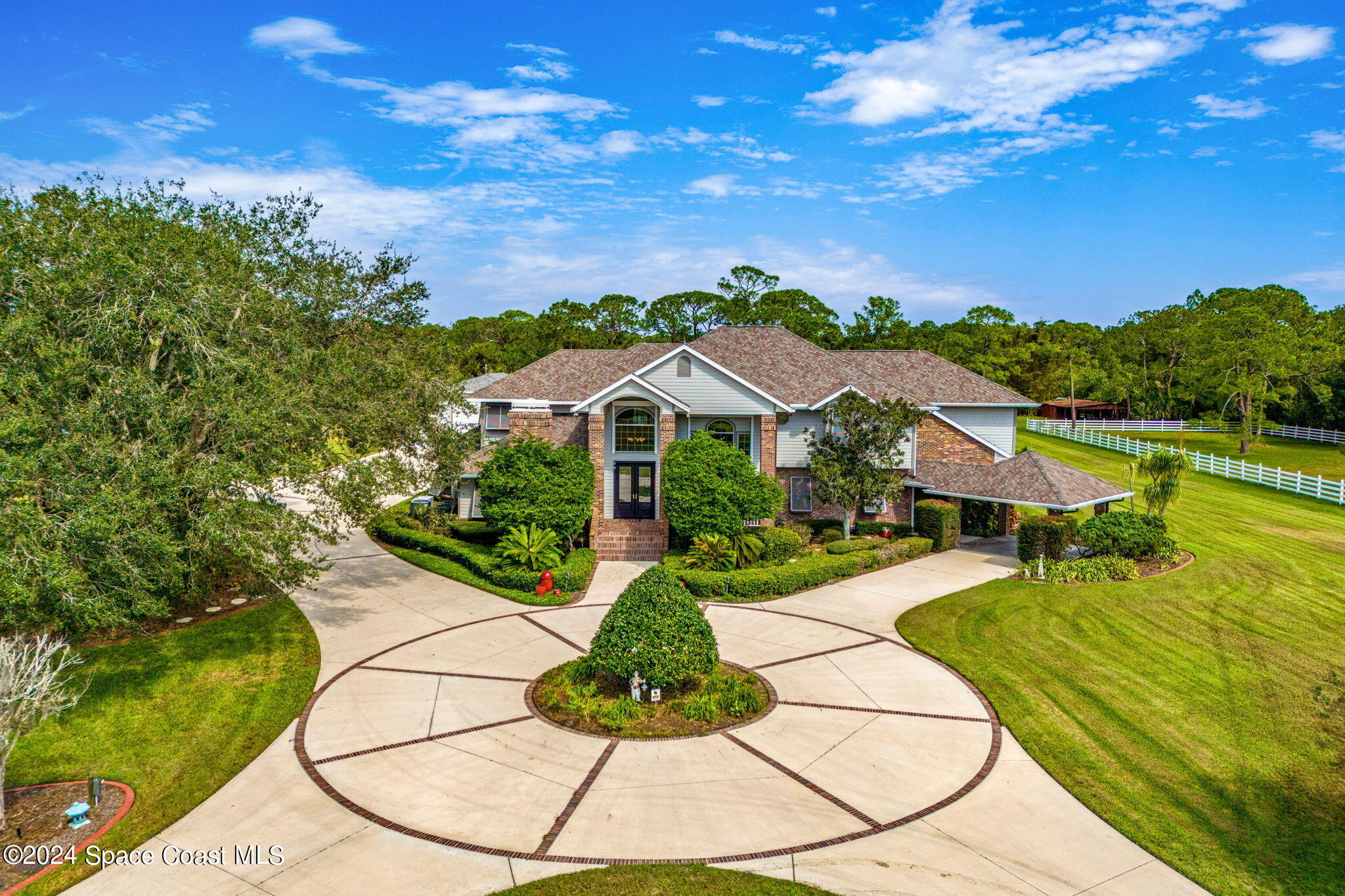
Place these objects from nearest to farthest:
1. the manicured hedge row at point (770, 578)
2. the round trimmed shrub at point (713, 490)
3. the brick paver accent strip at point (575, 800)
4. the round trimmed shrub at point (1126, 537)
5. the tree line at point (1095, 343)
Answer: the brick paver accent strip at point (575, 800) → the manicured hedge row at point (770, 578) → the round trimmed shrub at point (1126, 537) → the round trimmed shrub at point (713, 490) → the tree line at point (1095, 343)

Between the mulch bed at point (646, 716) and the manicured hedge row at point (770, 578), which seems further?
the manicured hedge row at point (770, 578)

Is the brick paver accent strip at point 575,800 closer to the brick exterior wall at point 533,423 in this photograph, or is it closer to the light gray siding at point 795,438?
the brick exterior wall at point 533,423

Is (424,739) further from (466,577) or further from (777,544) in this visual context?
(777,544)

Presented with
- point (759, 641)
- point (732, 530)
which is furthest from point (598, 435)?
point (759, 641)

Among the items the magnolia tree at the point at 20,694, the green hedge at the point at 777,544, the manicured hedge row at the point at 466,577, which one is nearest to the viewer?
the magnolia tree at the point at 20,694

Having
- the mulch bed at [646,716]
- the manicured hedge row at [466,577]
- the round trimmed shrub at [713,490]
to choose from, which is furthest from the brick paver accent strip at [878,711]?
the round trimmed shrub at [713,490]

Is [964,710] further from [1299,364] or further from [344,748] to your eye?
[1299,364]
